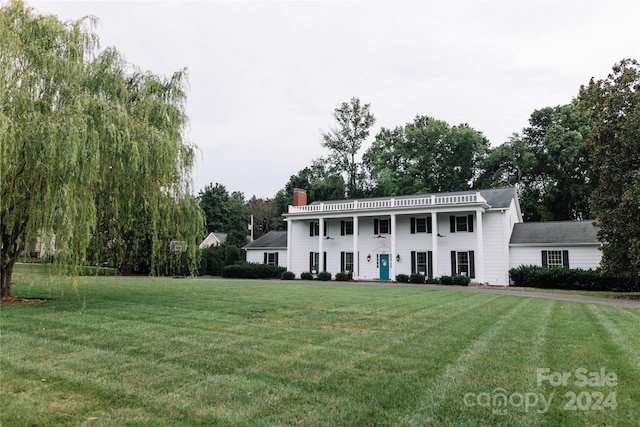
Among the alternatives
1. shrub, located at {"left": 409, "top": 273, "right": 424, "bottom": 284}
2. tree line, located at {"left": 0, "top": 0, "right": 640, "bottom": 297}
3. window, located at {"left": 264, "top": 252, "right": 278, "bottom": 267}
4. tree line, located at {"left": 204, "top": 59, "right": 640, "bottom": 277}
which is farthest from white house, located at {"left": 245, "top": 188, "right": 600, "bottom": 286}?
tree line, located at {"left": 0, "top": 0, "right": 640, "bottom": 297}

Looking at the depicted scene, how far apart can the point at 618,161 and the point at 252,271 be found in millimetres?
24088

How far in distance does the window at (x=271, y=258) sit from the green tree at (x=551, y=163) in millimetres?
23328

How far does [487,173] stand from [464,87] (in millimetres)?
23169

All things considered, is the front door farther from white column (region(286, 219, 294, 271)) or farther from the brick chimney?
the brick chimney

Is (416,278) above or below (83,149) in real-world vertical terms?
below

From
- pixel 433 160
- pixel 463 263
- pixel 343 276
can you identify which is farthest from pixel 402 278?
pixel 433 160

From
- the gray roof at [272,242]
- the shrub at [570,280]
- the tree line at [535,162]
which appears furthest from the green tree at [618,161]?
the gray roof at [272,242]

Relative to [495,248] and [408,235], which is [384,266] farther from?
[495,248]

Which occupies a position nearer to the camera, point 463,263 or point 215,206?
point 463,263

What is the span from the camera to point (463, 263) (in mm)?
26203

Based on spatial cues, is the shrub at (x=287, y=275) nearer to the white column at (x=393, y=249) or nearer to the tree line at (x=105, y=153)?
the white column at (x=393, y=249)

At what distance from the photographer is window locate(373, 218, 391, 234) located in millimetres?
29516

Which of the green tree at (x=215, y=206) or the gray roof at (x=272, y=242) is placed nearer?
the gray roof at (x=272, y=242)

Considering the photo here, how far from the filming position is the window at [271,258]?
34.2 metres
